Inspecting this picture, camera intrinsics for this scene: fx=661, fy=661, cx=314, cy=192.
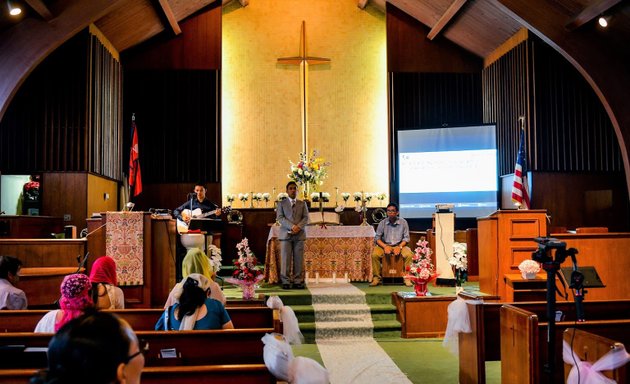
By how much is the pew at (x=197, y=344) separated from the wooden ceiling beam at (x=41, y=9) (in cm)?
632

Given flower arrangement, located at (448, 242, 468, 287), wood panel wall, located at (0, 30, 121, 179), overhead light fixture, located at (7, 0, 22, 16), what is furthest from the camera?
wood panel wall, located at (0, 30, 121, 179)

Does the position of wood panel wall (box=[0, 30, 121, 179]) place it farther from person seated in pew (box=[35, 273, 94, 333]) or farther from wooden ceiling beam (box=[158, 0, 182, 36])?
person seated in pew (box=[35, 273, 94, 333])

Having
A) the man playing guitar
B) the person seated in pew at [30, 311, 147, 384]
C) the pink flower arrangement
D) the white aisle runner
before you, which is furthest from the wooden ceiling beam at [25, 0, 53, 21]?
the person seated in pew at [30, 311, 147, 384]

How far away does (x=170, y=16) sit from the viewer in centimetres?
1208

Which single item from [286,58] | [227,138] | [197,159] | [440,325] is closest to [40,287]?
[440,325]

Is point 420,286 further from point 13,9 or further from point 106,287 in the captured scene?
point 13,9

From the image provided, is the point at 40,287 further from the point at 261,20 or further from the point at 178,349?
the point at 261,20

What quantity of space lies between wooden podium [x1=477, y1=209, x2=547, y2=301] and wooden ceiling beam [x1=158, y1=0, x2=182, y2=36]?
718cm

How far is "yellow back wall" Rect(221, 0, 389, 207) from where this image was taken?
1354 centimetres

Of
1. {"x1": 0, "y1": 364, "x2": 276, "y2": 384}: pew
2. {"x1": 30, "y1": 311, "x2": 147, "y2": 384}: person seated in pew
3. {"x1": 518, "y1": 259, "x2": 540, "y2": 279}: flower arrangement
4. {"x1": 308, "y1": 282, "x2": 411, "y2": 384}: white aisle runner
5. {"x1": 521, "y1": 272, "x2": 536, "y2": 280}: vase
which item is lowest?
{"x1": 308, "y1": 282, "x2": 411, "y2": 384}: white aisle runner

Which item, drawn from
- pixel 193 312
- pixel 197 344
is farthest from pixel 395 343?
pixel 197 344

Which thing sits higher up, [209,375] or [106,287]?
[106,287]

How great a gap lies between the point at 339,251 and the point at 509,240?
113 inches

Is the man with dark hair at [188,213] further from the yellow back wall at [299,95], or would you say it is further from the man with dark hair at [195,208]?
the yellow back wall at [299,95]
